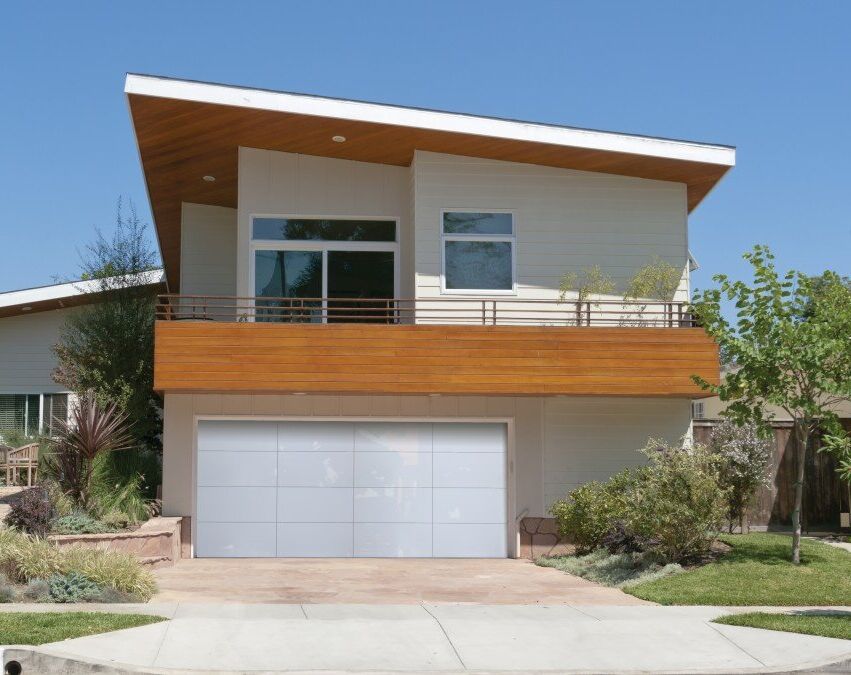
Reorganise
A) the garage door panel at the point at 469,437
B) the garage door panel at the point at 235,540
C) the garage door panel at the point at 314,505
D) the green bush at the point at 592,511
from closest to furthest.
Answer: the green bush at the point at 592,511, the garage door panel at the point at 235,540, the garage door panel at the point at 314,505, the garage door panel at the point at 469,437

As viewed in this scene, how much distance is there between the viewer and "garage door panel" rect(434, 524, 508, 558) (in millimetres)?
18844

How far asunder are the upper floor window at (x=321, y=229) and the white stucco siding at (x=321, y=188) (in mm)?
147

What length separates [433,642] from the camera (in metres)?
10.5

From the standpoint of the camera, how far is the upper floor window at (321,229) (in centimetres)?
2002

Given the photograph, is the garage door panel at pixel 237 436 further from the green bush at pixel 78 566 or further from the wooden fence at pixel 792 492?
the wooden fence at pixel 792 492

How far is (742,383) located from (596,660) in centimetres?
663

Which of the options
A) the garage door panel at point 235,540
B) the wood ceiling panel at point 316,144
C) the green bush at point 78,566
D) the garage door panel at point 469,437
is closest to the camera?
the green bush at point 78,566

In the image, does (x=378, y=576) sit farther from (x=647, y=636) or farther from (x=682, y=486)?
(x=647, y=636)

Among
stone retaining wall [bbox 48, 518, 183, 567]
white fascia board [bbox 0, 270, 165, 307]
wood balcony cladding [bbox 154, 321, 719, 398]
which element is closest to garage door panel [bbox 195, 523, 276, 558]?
stone retaining wall [bbox 48, 518, 183, 567]

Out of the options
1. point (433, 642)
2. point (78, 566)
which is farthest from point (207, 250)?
point (433, 642)

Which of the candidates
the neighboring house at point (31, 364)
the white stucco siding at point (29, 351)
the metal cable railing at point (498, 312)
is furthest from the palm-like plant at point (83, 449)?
the white stucco siding at point (29, 351)

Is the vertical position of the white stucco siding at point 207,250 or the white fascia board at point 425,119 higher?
the white fascia board at point 425,119

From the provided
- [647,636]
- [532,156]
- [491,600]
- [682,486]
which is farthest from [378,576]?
[532,156]

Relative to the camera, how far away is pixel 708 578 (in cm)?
1430
